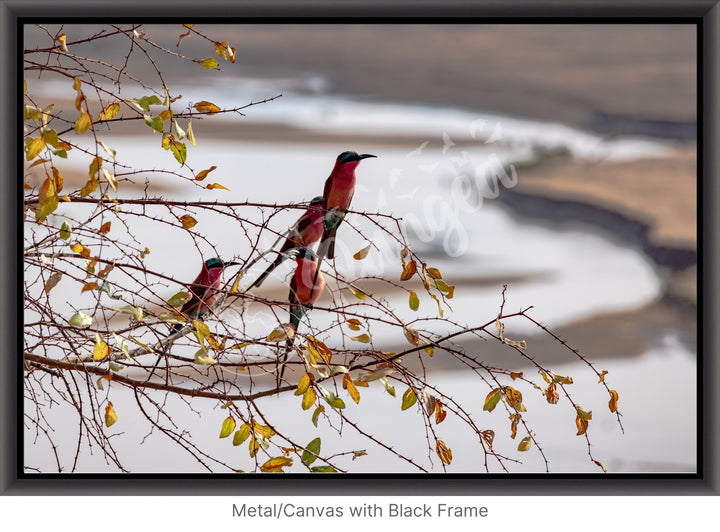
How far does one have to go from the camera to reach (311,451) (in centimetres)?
128

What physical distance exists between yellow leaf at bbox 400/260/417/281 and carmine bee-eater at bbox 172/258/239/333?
0.35 m

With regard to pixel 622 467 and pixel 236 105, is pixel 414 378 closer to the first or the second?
pixel 622 467

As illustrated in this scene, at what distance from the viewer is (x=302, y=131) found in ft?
4.42

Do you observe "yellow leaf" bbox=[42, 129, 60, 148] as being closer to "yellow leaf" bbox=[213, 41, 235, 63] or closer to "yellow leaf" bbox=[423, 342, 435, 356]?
"yellow leaf" bbox=[213, 41, 235, 63]

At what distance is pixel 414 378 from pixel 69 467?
75 cm

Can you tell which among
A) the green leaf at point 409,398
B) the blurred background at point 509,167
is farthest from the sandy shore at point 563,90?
the green leaf at point 409,398

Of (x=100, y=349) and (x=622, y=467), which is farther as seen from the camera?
(x=622, y=467)

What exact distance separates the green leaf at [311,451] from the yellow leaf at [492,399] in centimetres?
34

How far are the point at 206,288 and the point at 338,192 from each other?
334 mm

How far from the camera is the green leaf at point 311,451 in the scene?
4.19ft

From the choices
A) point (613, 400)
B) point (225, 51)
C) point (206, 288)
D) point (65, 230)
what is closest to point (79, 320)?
point (65, 230)

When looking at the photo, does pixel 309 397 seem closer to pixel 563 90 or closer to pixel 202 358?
pixel 202 358
